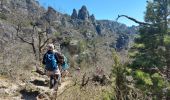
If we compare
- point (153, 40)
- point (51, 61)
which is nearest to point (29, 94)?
point (51, 61)

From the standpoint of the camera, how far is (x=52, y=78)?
1155 cm

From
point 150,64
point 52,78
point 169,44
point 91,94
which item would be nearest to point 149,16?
point 169,44

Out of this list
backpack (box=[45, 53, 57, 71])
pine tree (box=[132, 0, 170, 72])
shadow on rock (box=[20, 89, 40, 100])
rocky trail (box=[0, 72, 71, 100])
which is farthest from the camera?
pine tree (box=[132, 0, 170, 72])

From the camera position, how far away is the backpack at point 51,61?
11144mm

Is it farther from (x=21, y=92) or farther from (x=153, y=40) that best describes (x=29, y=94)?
(x=153, y=40)

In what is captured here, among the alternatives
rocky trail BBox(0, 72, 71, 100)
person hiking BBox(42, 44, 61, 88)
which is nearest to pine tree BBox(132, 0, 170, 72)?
rocky trail BBox(0, 72, 71, 100)

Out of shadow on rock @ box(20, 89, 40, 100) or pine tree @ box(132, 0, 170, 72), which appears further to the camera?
pine tree @ box(132, 0, 170, 72)

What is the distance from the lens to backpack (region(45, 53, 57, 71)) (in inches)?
439

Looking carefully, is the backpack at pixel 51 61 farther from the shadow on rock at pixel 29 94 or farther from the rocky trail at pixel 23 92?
the shadow on rock at pixel 29 94

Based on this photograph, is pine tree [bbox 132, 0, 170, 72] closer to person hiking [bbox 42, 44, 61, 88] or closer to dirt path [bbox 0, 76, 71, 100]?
dirt path [bbox 0, 76, 71, 100]

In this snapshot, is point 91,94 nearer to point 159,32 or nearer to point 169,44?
point 169,44

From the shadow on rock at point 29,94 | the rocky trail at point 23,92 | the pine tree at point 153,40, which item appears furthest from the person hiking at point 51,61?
the pine tree at point 153,40

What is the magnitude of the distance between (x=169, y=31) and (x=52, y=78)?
16.8 m

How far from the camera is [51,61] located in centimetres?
1118
